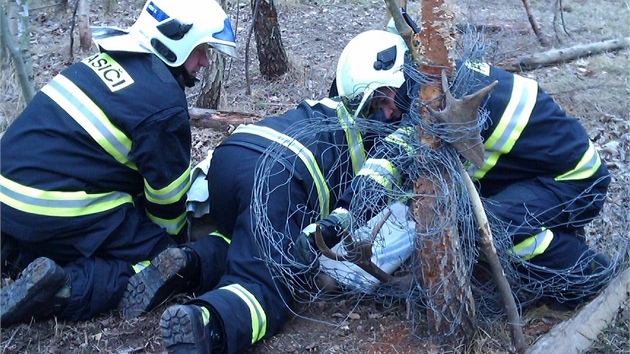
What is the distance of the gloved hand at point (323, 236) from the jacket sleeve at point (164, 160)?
90cm

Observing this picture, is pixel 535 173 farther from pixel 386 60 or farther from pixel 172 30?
pixel 172 30

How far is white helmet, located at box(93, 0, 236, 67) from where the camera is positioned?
3.88m

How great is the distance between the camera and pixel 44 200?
140 inches

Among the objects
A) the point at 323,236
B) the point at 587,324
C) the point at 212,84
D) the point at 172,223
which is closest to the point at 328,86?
the point at 212,84

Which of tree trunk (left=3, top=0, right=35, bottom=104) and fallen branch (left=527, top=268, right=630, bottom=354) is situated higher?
tree trunk (left=3, top=0, right=35, bottom=104)

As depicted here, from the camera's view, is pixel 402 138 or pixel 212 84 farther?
pixel 212 84

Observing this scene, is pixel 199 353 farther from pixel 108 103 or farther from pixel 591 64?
pixel 591 64

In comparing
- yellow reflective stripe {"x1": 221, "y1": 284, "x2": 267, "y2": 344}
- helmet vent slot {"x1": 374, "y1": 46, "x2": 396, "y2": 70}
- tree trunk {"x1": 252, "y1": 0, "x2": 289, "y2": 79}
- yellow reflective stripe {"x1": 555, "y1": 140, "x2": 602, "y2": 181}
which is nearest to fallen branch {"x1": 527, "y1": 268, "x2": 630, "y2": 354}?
yellow reflective stripe {"x1": 555, "y1": 140, "x2": 602, "y2": 181}

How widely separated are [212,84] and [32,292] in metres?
3.36

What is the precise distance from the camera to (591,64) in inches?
315

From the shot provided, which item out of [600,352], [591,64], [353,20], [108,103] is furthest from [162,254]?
[353,20]

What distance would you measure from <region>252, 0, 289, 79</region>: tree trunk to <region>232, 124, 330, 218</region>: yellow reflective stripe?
3888 millimetres

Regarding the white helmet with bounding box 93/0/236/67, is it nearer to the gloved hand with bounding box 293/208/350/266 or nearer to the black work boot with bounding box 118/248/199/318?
the black work boot with bounding box 118/248/199/318

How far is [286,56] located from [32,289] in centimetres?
516
